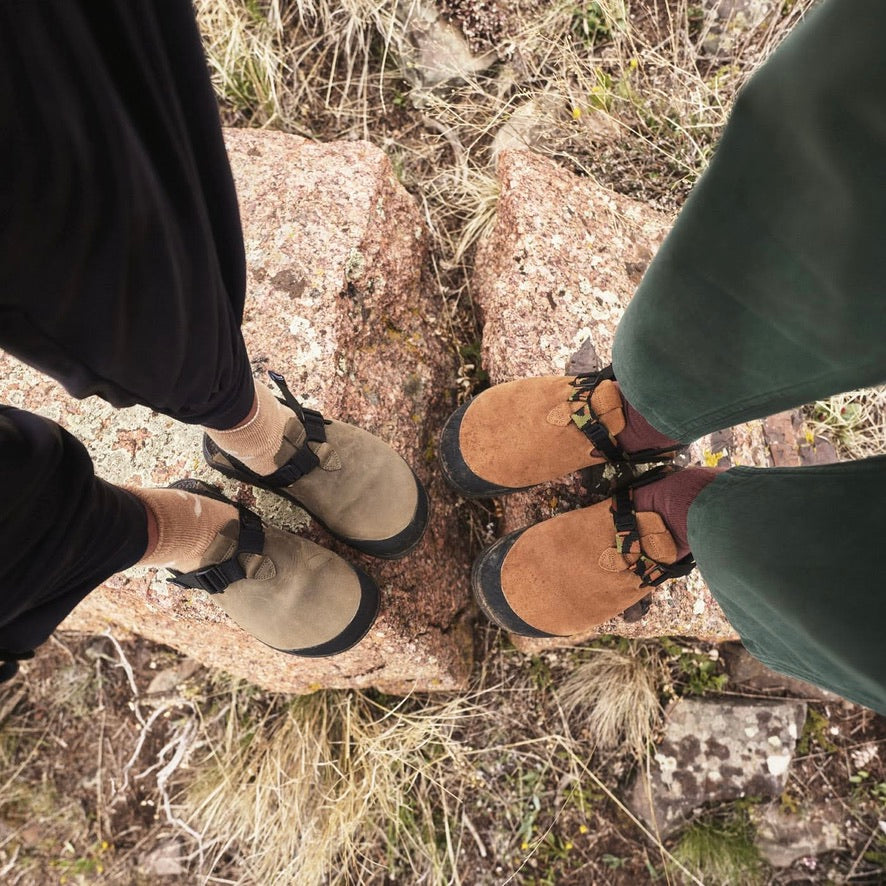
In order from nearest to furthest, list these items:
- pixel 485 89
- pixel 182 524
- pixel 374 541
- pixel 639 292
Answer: pixel 639 292 → pixel 182 524 → pixel 374 541 → pixel 485 89

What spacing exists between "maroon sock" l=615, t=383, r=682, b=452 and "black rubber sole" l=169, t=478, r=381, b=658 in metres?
0.76

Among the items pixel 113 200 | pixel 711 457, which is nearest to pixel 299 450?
pixel 113 200

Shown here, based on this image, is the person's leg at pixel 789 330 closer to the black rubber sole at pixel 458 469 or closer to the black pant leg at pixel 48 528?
the black rubber sole at pixel 458 469

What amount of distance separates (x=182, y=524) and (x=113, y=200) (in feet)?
2.68

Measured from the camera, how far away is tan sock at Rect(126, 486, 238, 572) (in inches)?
50.0

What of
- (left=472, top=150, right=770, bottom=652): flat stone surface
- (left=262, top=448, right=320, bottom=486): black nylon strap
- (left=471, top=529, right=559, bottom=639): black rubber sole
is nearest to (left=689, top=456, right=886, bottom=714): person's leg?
(left=471, top=529, right=559, bottom=639): black rubber sole

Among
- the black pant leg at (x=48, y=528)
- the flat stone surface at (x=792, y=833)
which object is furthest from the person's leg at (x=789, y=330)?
the flat stone surface at (x=792, y=833)

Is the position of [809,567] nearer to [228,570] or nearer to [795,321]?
[795,321]

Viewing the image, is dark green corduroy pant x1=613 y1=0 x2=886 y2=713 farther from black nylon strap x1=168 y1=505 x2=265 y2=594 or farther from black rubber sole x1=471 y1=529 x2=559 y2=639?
black nylon strap x1=168 y1=505 x2=265 y2=594

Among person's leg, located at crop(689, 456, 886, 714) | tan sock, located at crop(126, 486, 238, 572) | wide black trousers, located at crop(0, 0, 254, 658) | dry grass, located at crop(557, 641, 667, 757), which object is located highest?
wide black trousers, located at crop(0, 0, 254, 658)

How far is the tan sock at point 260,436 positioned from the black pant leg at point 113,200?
358 mm

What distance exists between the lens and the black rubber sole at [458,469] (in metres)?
1.67

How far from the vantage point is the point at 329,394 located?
1.75 m

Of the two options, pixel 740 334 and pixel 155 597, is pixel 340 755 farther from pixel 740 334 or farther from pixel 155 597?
pixel 740 334
